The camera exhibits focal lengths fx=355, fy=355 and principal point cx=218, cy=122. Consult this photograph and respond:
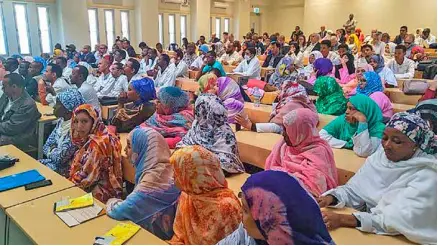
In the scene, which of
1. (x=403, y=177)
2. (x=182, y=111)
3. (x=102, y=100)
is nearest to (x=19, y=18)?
(x=102, y=100)

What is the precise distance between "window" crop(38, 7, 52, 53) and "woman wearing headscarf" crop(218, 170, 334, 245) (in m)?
11.4

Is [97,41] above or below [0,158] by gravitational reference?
above

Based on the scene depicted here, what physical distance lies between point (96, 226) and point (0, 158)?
3.95 ft

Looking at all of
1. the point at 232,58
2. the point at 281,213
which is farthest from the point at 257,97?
the point at 232,58

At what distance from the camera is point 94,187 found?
233cm

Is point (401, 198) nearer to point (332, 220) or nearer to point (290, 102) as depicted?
point (332, 220)

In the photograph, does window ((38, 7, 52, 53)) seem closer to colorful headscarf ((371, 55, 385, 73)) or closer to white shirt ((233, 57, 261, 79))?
white shirt ((233, 57, 261, 79))

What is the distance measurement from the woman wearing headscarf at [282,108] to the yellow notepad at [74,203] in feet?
6.07

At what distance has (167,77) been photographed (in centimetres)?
732

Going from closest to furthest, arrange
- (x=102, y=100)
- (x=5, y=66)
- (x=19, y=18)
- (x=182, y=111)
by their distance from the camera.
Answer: (x=182, y=111) → (x=102, y=100) → (x=5, y=66) → (x=19, y=18)

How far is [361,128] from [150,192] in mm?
1664

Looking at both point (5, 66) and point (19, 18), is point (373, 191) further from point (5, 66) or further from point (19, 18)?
point (19, 18)

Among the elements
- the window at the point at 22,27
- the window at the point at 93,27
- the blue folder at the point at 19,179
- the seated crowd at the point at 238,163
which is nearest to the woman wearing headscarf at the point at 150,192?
the seated crowd at the point at 238,163

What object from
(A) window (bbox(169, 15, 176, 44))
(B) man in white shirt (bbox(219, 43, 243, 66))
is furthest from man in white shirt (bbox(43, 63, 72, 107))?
(A) window (bbox(169, 15, 176, 44))
